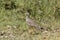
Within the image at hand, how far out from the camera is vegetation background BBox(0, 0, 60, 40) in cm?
705

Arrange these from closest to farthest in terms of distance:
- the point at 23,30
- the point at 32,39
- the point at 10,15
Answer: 1. the point at 32,39
2. the point at 23,30
3. the point at 10,15

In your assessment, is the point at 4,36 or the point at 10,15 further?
the point at 10,15

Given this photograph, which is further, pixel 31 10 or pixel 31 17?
pixel 31 10

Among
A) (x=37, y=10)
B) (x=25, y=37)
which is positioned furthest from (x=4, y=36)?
(x=37, y=10)

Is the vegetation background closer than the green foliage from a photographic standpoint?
Yes

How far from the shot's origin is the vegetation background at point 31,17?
7.05 m

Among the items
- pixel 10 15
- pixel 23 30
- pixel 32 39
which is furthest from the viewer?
pixel 10 15

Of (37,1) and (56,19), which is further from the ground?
(37,1)

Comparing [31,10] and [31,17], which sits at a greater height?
[31,10]

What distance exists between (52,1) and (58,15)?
59 cm

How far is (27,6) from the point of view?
8672mm

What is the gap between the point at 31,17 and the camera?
8.35m

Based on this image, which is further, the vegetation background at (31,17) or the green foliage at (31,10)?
the green foliage at (31,10)

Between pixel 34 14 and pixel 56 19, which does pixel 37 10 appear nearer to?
pixel 34 14
